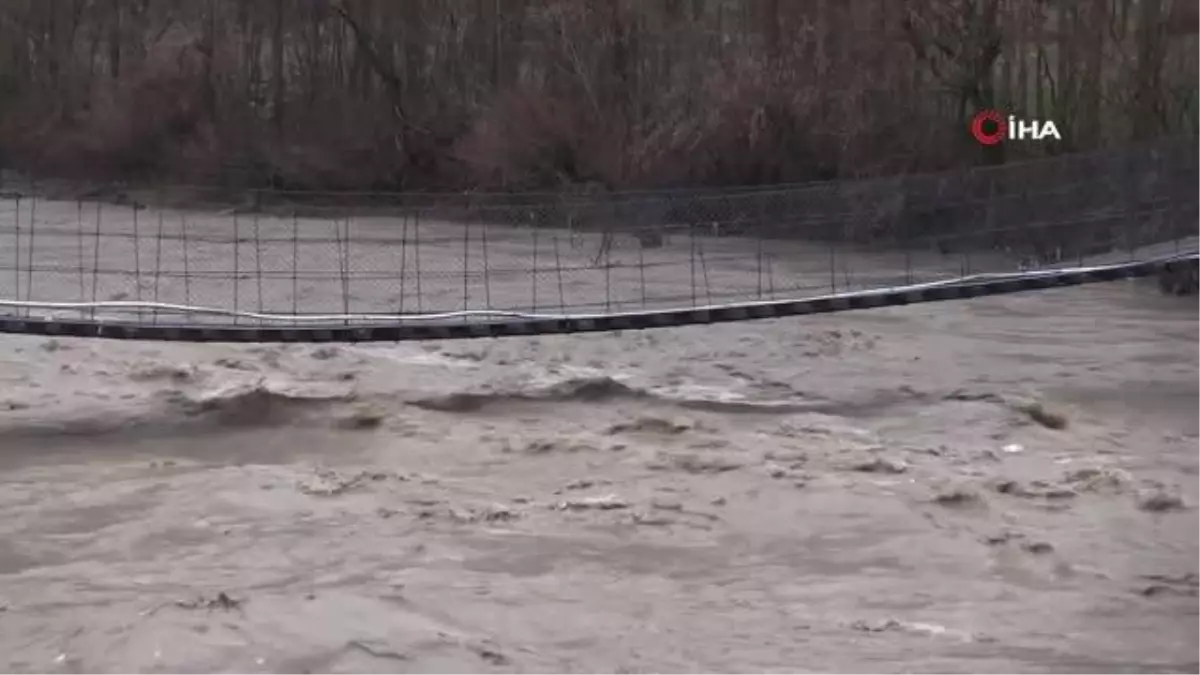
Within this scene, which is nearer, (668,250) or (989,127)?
(668,250)

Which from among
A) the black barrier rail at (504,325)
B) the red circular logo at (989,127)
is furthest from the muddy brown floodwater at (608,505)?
the red circular logo at (989,127)

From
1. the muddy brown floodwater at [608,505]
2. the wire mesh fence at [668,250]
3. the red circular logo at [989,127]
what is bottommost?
the muddy brown floodwater at [608,505]

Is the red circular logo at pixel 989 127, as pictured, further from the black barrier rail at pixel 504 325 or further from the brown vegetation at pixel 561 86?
the black barrier rail at pixel 504 325

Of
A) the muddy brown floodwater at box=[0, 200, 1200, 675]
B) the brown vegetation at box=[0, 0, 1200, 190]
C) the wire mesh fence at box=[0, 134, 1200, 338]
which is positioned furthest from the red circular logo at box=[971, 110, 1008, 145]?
the muddy brown floodwater at box=[0, 200, 1200, 675]

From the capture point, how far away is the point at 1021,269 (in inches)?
217

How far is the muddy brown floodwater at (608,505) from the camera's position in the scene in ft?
10.8

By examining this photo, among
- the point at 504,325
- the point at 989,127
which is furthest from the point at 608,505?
the point at 989,127

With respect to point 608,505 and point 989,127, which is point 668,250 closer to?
point 608,505

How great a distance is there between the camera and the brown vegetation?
28.1ft

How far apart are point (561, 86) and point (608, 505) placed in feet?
21.8

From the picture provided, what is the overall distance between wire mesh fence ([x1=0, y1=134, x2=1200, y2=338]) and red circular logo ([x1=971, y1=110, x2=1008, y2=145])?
185cm

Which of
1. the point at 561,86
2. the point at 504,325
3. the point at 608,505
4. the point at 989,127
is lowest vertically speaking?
the point at 608,505

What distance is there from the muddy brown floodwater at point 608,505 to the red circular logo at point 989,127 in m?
3.04

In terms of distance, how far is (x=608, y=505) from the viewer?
4.04m
